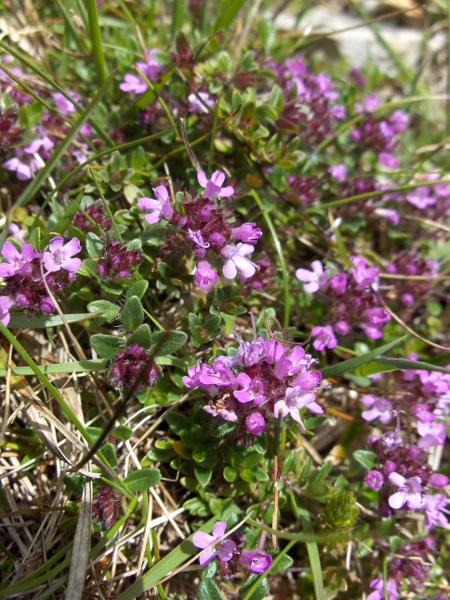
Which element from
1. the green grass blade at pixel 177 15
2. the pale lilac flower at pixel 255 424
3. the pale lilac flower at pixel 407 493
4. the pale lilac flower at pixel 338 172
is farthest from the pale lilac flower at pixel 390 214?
the pale lilac flower at pixel 255 424

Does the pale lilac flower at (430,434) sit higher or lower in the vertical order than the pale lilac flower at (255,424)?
lower

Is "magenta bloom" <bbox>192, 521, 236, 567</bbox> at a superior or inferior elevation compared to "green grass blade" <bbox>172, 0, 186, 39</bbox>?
inferior

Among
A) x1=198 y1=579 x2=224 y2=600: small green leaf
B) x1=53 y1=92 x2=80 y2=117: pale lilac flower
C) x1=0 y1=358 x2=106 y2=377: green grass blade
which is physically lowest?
x1=198 y1=579 x2=224 y2=600: small green leaf

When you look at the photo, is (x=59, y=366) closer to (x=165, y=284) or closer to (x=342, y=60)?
(x=165, y=284)

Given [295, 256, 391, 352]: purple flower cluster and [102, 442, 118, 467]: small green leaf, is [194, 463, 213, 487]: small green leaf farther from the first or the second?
[295, 256, 391, 352]: purple flower cluster

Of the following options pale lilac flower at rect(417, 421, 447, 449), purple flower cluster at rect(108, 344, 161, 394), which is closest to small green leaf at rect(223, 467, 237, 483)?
purple flower cluster at rect(108, 344, 161, 394)

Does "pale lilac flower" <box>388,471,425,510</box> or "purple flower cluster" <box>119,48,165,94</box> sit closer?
"pale lilac flower" <box>388,471,425,510</box>

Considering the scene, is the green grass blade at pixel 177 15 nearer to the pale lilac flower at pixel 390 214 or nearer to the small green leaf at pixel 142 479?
the pale lilac flower at pixel 390 214
